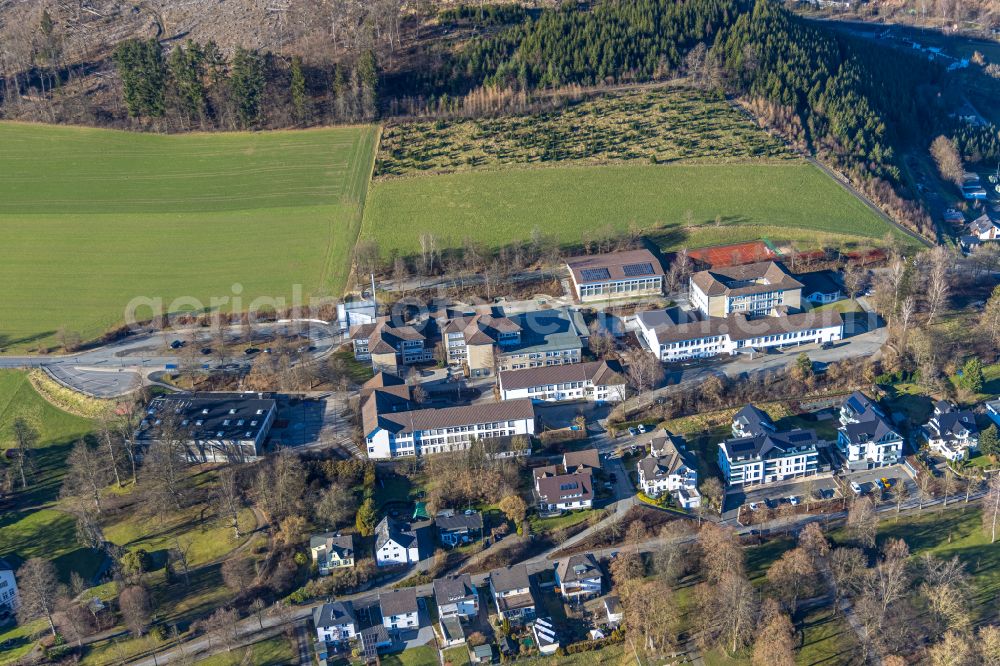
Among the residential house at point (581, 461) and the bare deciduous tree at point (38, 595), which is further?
the residential house at point (581, 461)

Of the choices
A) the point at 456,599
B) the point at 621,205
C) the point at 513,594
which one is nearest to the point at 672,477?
the point at 513,594

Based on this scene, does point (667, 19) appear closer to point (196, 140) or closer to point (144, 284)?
point (196, 140)

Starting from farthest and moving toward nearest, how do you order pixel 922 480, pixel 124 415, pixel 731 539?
pixel 124 415
pixel 922 480
pixel 731 539

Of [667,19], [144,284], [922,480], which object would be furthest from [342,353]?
[667,19]

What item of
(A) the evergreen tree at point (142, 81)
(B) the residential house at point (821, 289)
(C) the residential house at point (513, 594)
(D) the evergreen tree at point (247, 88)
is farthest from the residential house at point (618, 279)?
(A) the evergreen tree at point (142, 81)

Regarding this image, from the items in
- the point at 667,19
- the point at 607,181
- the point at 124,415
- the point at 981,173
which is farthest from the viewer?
the point at 667,19

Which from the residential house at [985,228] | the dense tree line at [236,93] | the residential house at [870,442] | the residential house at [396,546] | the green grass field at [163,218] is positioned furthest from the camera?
the dense tree line at [236,93]

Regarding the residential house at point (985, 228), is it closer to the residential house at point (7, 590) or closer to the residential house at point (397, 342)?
the residential house at point (397, 342)
